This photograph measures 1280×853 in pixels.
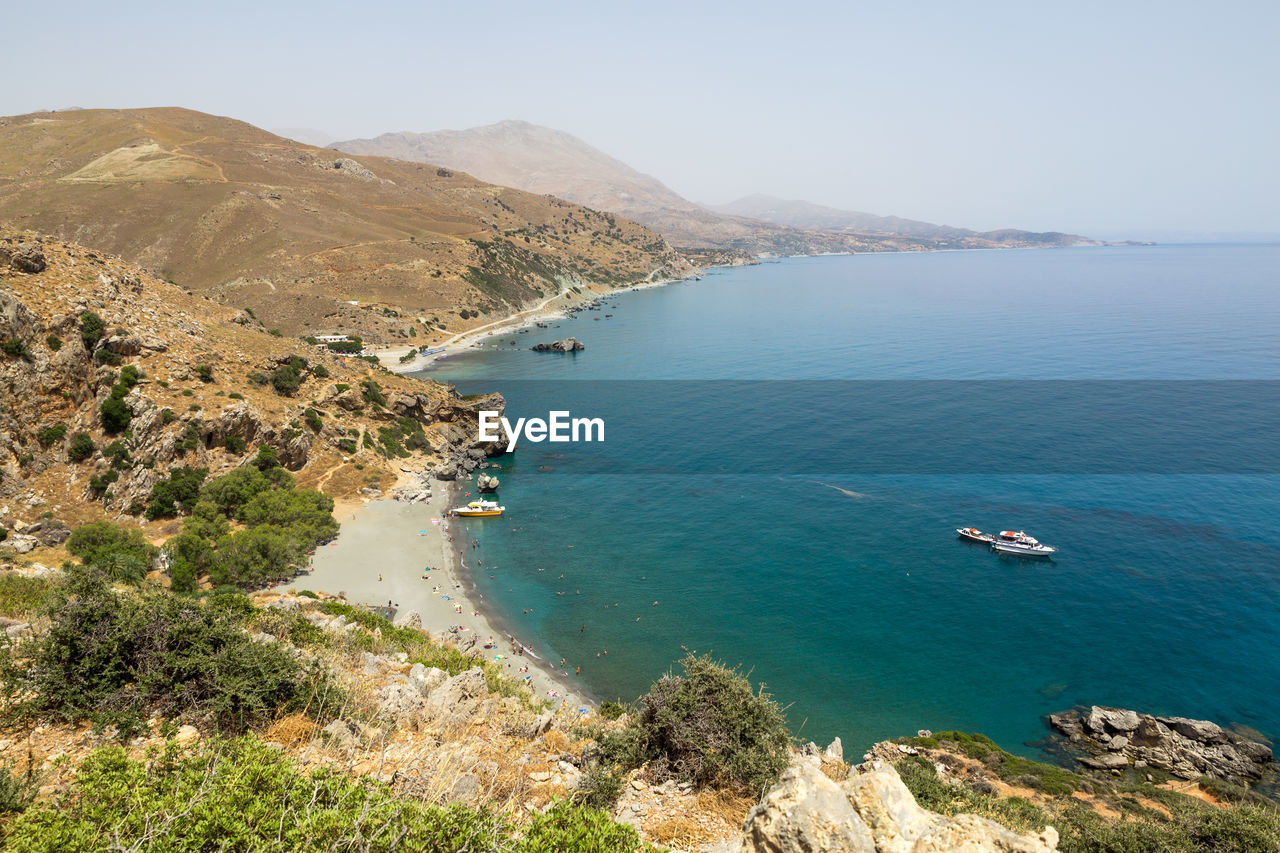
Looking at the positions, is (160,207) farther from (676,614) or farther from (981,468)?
(981,468)

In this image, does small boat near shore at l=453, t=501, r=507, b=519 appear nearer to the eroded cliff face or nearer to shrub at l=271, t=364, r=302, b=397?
the eroded cliff face

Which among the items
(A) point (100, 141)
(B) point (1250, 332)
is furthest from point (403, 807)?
(A) point (100, 141)

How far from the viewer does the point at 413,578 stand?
43.1 metres

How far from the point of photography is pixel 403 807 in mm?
8953

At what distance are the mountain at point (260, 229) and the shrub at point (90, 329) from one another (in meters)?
63.1

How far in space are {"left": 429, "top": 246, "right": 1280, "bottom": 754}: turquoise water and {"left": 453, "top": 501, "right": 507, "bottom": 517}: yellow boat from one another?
42.6 inches

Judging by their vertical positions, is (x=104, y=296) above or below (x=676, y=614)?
above

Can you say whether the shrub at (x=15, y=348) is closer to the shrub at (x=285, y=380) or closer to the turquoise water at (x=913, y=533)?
the shrub at (x=285, y=380)

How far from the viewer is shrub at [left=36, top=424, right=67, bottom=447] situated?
1561 inches

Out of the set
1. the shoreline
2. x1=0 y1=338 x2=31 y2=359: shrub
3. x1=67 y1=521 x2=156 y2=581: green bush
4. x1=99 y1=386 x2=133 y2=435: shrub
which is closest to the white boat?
x1=67 y1=521 x2=156 y2=581: green bush

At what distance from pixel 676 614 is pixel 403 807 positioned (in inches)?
1287

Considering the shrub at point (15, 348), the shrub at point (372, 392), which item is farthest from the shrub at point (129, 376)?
the shrub at point (372, 392)

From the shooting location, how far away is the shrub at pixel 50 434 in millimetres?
39656

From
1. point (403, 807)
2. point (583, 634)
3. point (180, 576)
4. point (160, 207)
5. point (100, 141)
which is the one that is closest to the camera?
point (403, 807)
